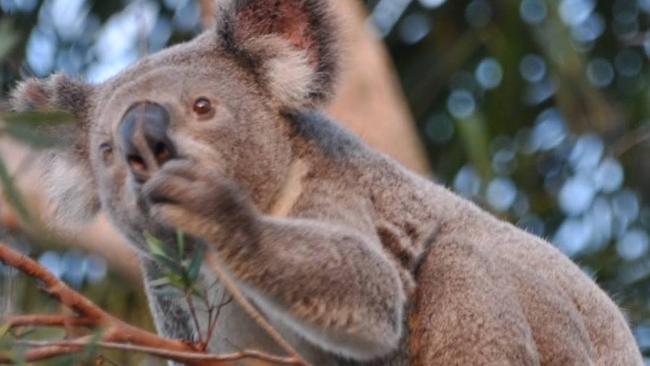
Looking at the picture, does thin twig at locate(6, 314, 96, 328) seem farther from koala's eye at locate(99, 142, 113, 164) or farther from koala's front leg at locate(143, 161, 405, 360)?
koala's eye at locate(99, 142, 113, 164)

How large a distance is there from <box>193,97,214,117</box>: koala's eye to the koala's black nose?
0.21 m

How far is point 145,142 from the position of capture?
3953 millimetres

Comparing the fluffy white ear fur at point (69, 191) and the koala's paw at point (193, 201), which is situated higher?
the koala's paw at point (193, 201)

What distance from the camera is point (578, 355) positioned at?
4172mm

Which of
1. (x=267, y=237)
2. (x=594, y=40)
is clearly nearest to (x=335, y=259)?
(x=267, y=237)

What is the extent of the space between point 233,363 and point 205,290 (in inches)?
10.0

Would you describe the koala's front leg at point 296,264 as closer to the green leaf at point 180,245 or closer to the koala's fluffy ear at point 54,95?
the green leaf at point 180,245

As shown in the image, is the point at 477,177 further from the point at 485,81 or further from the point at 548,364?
the point at 548,364

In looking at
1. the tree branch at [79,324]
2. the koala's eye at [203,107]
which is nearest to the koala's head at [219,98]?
the koala's eye at [203,107]

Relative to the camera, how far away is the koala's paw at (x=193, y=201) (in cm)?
379

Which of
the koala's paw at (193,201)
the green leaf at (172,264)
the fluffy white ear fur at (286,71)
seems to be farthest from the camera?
the fluffy white ear fur at (286,71)

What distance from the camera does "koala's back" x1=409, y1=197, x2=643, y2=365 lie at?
4086 mm

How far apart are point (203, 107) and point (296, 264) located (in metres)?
0.63

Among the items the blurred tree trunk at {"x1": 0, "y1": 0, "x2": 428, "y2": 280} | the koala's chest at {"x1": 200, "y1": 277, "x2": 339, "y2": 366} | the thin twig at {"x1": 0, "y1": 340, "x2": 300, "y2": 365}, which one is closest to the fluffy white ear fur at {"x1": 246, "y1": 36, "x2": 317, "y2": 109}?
the koala's chest at {"x1": 200, "y1": 277, "x2": 339, "y2": 366}
